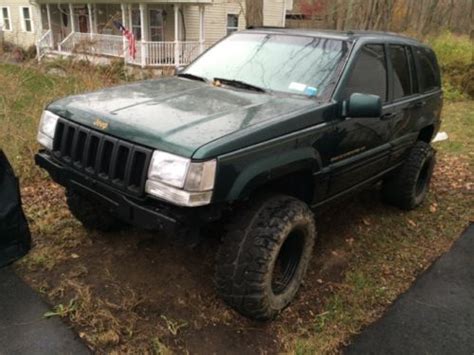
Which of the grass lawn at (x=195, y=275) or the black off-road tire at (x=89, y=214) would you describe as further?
the black off-road tire at (x=89, y=214)

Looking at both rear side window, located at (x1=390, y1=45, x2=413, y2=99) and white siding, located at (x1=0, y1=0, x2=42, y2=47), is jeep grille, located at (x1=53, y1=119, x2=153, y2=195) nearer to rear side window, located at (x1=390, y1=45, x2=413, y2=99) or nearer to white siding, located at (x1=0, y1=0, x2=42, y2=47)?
rear side window, located at (x1=390, y1=45, x2=413, y2=99)

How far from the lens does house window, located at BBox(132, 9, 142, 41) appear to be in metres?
19.2

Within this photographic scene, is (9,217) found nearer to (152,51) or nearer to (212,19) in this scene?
(152,51)

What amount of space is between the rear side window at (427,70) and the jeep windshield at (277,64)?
1.43 metres

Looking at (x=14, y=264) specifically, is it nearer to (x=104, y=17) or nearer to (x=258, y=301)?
(x=258, y=301)

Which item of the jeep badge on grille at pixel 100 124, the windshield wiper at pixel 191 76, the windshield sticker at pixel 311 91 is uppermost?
the windshield sticker at pixel 311 91

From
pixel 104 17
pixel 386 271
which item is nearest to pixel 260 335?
pixel 386 271

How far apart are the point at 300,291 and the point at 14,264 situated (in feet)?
7.50

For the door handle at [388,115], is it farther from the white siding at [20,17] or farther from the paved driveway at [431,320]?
the white siding at [20,17]

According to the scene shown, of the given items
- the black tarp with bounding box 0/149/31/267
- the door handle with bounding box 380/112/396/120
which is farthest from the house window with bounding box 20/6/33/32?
the door handle with bounding box 380/112/396/120

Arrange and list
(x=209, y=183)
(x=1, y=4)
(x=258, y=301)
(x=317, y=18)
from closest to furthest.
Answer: (x=209, y=183)
(x=258, y=301)
(x=317, y=18)
(x=1, y=4)

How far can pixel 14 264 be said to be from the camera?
11.5 ft

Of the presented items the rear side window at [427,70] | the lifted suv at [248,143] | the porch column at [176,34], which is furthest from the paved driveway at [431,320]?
the porch column at [176,34]

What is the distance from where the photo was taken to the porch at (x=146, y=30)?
55.9 feet
